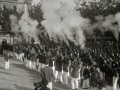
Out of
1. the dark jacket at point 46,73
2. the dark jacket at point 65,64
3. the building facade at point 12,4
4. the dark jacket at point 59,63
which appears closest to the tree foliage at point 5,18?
the building facade at point 12,4

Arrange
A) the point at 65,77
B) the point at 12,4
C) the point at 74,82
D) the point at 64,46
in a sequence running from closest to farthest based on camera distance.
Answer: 1. the point at 74,82
2. the point at 65,77
3. the point at 64,46
4. the point at 12,4

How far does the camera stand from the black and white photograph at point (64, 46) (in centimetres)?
1443

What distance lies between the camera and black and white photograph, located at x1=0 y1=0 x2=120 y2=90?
14430mm

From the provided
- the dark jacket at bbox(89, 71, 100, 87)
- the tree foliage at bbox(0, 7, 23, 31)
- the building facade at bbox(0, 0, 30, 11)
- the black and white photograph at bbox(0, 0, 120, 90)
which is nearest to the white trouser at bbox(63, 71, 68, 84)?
the black and white photograph at bbox(0, 0, 120, 90)

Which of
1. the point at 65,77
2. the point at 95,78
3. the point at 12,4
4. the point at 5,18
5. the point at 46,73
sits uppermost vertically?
the point at 12,4

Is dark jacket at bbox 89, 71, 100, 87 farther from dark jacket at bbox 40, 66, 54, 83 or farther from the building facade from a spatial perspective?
the building facade

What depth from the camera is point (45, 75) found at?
33.2ft

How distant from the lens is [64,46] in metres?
24.1

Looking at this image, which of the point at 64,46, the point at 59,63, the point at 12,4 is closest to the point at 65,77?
the point at 59,63

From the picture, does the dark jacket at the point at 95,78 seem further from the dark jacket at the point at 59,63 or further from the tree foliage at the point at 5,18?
the tree foliage at the point at 5,18

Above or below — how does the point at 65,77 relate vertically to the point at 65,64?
below

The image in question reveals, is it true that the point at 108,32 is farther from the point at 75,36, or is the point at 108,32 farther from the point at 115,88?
the point at 115,88

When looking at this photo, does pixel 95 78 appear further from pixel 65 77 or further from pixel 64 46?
pixel 64 46

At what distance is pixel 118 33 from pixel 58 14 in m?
7.26
